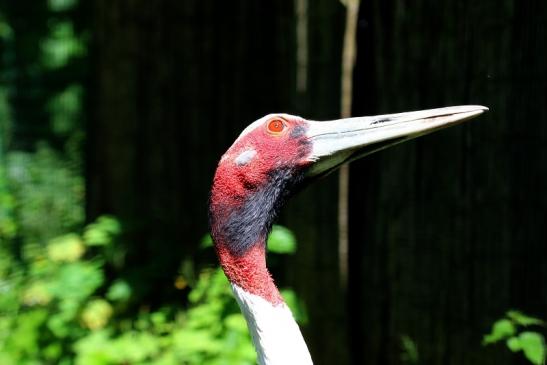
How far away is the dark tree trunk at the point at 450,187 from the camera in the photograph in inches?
151

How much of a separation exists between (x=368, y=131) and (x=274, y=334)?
2.44 ft

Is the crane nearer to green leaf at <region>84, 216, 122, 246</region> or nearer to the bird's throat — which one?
the bird's throat

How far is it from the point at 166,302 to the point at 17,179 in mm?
1778

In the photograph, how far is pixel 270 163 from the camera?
10.4ft

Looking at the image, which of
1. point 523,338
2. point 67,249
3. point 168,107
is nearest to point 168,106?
point 168,107

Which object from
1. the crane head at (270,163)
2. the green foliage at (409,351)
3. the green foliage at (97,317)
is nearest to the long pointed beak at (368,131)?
the crane head at (270,163)

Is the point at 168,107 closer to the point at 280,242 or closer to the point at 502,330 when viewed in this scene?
the point at 280,242

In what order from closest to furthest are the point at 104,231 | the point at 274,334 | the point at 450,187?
the point at 274,334
the point at 450,187
the point at 104,231

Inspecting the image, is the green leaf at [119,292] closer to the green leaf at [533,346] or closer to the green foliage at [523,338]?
the green foliage at [523,338]

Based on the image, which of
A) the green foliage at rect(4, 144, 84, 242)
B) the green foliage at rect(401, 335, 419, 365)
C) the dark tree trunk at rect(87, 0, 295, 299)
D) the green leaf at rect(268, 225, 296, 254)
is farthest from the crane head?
the green foliage at rect(4, 144, 84, 242)

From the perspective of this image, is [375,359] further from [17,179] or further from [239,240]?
[17,179]

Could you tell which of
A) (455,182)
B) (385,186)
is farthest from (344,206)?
(455,182)

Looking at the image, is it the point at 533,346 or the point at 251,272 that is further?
the point at 533,346

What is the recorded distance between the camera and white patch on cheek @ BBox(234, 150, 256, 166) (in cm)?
310
